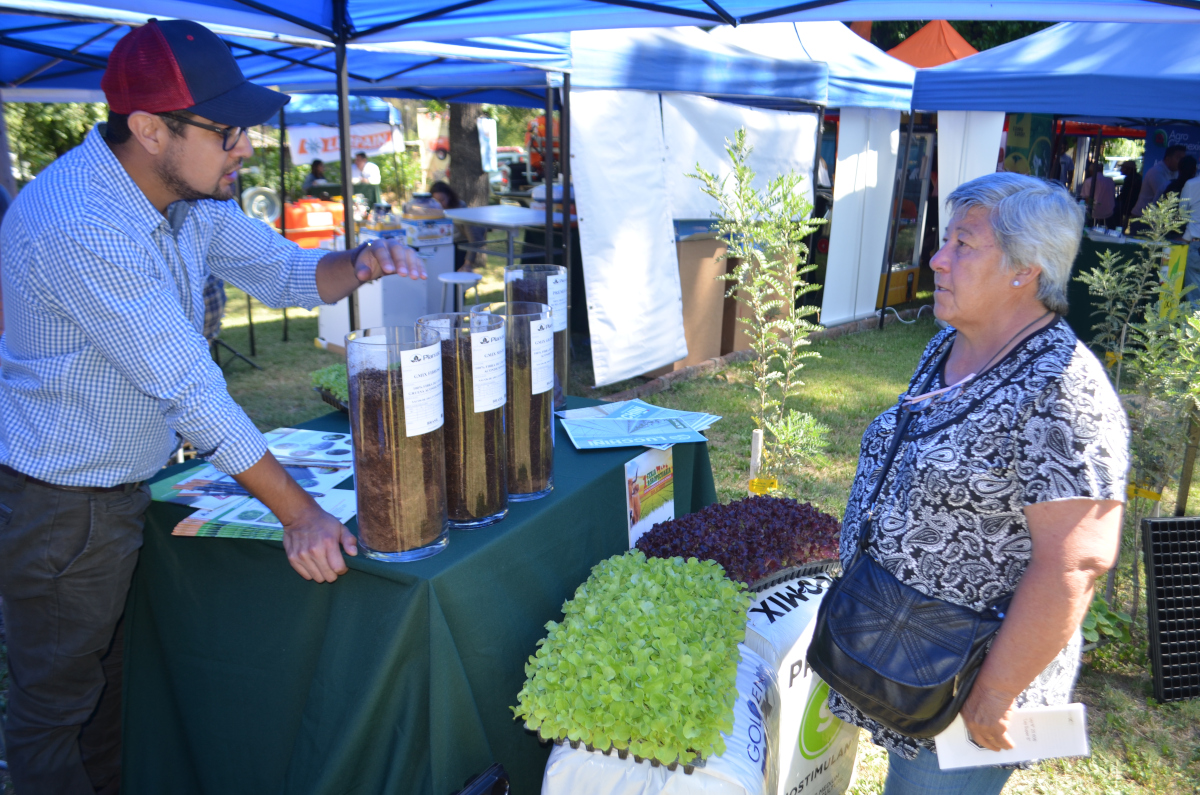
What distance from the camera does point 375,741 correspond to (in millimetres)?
1406

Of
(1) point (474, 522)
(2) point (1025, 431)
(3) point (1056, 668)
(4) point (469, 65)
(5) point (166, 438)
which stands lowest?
(3) point (1056, 668)

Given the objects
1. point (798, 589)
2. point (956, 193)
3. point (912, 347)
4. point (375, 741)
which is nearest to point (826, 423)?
point (912, 347)

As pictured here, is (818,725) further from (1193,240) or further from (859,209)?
(859,209)

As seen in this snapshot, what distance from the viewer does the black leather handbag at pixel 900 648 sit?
4.52ft

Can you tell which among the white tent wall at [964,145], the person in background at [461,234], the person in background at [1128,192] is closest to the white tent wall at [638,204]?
the person in background at [461,234]

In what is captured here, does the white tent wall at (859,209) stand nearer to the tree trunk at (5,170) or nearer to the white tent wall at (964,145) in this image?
the white tent wall at (964,145)

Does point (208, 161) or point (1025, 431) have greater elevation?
point (208, 161)

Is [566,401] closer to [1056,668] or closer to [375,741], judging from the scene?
[375,741]

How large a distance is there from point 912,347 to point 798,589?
650 centimetres

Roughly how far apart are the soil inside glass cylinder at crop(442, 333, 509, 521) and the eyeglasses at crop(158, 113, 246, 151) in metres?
0.59

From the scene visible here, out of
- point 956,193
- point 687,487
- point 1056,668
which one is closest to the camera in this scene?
point 1056,668

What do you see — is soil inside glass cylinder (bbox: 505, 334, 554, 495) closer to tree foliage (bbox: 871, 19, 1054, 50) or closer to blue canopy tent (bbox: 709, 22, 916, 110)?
blue canopy tent (bbox: 709, 22, 916, 110)

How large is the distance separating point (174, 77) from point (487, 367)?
764mm

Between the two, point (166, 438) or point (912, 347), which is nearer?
point (166, 438)
